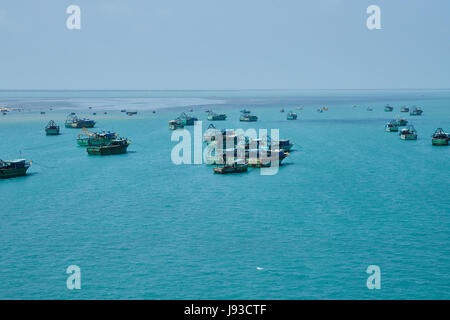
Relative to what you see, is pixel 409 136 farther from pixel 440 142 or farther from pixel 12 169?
pixel 12 169

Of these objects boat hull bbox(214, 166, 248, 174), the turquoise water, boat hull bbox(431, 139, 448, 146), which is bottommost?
the turquoise water

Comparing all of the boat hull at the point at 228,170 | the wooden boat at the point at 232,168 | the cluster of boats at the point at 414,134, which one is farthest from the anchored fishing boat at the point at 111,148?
the cluster of boats at the point at 414,134

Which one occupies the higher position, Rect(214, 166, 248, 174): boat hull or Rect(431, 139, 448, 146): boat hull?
Rect(431, 139, 448, 146): boat hull

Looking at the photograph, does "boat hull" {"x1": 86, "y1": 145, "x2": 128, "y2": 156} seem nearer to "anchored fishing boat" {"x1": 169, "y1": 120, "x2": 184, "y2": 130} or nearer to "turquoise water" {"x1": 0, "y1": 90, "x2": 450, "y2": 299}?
"turquoise water" {"x1": 0, "y1": 90, "x2": 450, "y2": 299}

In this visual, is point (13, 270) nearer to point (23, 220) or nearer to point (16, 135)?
point (23, 220)

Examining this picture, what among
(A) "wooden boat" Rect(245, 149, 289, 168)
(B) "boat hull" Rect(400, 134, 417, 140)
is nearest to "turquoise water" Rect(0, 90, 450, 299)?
(A) "wooden boat" Rect(245, 149, 289, 168)

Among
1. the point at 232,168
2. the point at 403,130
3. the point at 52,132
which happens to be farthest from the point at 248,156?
the point at 52,132

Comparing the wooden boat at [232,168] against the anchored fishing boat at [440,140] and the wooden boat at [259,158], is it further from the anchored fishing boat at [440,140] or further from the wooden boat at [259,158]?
the anchored fishing boat at [440,140]

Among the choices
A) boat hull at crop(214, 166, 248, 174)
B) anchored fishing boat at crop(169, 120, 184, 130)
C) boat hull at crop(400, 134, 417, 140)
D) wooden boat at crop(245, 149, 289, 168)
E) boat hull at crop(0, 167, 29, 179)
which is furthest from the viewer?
anchored fishing boat at crop(169, 120, 184, 130)
